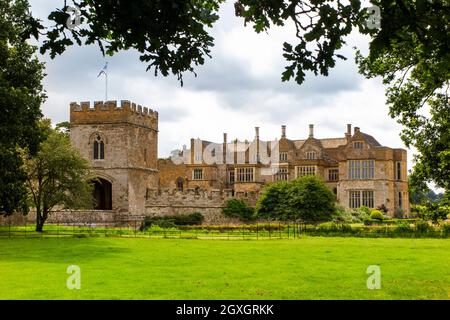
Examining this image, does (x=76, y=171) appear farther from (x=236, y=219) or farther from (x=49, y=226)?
(x=236, y=219)

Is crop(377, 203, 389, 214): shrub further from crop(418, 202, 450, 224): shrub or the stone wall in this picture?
crop(418, 202, 450, 224): shrub

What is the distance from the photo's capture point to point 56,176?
3581cm

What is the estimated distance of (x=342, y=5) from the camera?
6.61 meters

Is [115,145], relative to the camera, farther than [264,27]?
Yes

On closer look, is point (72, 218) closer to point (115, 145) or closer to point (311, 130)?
point (115, 145)

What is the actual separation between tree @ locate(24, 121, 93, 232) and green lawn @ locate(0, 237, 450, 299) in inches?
495

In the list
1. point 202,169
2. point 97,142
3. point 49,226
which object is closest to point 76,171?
point 49,226

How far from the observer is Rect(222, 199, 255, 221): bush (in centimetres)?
5216

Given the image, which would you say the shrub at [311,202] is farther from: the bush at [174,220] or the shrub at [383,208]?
the shrub at [383,208]

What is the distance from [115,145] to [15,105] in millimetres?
21814

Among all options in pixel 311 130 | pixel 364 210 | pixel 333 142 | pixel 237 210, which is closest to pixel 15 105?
pixel 237 210

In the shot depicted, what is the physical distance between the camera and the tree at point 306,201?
47.9 m

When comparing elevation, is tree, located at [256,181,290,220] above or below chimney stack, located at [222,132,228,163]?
below

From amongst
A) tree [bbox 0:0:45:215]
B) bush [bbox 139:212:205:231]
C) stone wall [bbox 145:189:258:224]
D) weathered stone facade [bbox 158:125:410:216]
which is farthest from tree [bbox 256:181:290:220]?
tree [bbox 0:0:45:215]
